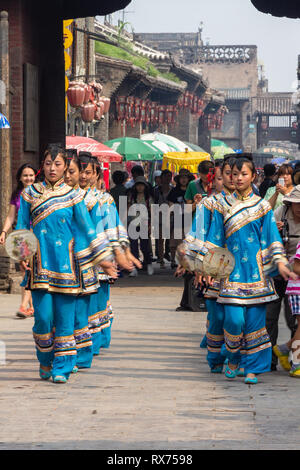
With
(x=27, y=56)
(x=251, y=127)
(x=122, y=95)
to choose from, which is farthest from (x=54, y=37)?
(x=251, y=127)

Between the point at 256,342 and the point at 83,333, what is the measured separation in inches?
52.7

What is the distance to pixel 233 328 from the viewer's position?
292 inches

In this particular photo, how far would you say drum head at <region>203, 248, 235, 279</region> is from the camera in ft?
24.1

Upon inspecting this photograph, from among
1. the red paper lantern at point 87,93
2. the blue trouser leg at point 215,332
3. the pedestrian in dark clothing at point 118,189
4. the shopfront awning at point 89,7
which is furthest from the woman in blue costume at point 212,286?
the red paper lantern at point 87,93

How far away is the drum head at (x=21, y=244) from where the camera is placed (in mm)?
7234

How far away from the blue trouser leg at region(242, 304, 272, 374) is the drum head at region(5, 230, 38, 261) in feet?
5.42

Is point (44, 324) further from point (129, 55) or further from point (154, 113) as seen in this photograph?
point (154, 113)

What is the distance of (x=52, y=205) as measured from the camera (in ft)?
24.2

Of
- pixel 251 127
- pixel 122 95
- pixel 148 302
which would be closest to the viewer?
pixel 148 302

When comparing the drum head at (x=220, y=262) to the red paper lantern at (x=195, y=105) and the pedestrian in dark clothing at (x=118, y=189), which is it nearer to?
the pedestrian in dark clothing at (x=118, y=189)

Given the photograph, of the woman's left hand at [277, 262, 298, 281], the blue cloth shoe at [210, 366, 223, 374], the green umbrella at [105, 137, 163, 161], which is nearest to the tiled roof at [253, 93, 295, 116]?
the green umbrella at [105, 137, 163, 161]

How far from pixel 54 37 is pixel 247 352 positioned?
8.51m

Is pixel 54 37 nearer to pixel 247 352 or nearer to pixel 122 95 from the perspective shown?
pixel 247 352

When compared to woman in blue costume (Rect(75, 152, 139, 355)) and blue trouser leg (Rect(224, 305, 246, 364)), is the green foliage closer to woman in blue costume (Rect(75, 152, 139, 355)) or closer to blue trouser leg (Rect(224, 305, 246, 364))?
woman in blue costume (Rect(75, 152, 139, 355))
